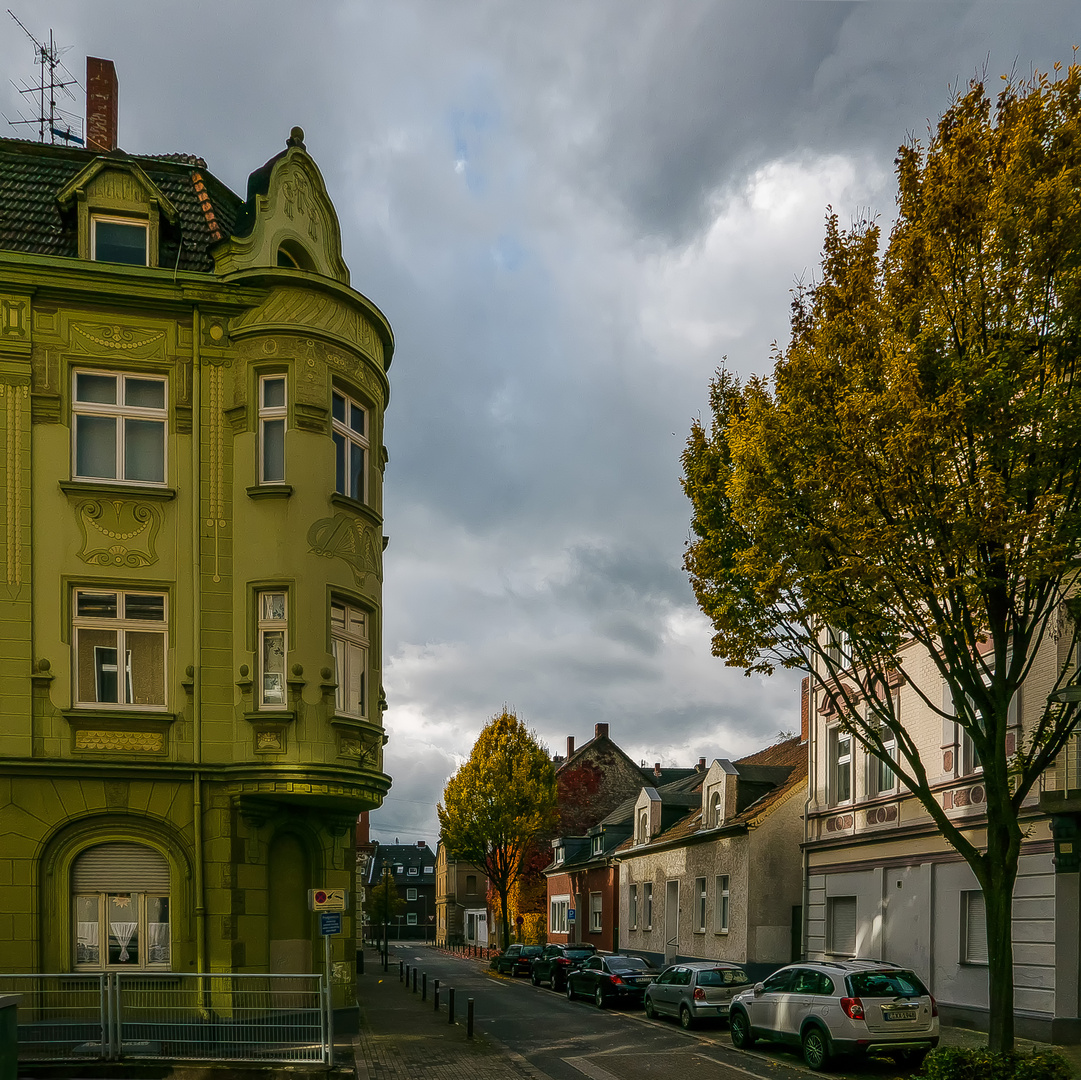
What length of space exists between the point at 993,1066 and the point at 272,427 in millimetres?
13609

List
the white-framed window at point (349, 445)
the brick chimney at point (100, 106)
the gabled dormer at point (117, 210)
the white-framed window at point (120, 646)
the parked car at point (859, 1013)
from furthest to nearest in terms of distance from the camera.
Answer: the brick chimney at point (100, 106), the white-framed window at point (349, 445), the gabled dormer at point (117, 210), the white-framed window at point (120, 646), the parked car at point (859, 1013)

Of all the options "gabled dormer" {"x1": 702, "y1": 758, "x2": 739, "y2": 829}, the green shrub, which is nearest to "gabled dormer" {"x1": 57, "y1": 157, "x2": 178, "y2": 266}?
the green shrub

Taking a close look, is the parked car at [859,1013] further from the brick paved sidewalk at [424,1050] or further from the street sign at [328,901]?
the street sign at [328,901]

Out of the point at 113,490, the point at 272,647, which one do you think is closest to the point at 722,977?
the point at 272,647

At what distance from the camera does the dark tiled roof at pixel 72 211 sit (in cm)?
1891

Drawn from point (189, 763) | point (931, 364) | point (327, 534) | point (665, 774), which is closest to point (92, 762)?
point (189, 763)

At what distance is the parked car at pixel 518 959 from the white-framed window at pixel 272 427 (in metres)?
27.3

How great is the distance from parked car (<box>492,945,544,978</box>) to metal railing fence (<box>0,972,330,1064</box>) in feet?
86.3

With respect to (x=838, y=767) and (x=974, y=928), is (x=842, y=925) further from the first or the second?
(x=974, y=928)

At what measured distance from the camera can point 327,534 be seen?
1855cm

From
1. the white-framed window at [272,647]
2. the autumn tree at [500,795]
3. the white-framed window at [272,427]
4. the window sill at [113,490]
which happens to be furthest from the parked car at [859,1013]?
the autumn tree at [500,795]

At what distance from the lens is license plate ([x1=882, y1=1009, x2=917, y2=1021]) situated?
16703mm

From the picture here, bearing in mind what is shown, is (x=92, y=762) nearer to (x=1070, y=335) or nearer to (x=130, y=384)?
(x=130, y=384)

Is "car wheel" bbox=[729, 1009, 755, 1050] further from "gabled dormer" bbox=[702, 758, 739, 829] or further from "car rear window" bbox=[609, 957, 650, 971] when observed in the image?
"gabled dormer" bbox=[702, 758, 739, 829]
